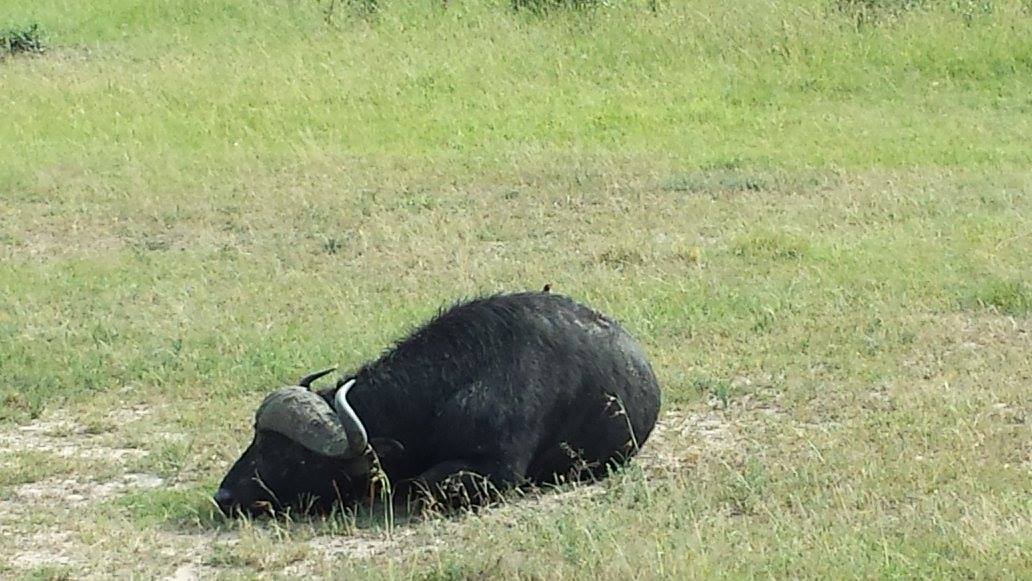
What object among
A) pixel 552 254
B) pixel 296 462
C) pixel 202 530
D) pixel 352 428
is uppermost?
pixel 352 428

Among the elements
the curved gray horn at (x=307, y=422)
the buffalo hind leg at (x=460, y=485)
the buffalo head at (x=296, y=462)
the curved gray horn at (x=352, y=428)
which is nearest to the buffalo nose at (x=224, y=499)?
the buffalo head at (x=296, y=462)

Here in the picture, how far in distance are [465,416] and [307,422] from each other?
0.64 meters

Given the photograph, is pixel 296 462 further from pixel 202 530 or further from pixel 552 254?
pixel 552 254

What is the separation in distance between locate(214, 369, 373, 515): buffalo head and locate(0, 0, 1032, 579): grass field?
0.14 metres

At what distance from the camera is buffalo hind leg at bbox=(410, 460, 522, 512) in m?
6.63

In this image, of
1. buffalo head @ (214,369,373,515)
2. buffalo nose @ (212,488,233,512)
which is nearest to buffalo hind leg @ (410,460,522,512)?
buffalo head @ (214,369,373,515)

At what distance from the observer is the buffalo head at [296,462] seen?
658 cm

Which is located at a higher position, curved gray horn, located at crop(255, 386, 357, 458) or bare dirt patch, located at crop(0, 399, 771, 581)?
curved gray horn, located at crop(255, 386, 357, 458)

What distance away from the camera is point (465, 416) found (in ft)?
22.3

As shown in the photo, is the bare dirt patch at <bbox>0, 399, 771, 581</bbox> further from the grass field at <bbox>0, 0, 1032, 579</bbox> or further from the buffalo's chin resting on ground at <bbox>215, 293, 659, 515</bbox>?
the buffalo's chin resting on ground at <bbox>215, 293, 659, 515</bbox>

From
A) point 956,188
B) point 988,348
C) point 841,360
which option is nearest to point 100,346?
point 841,360

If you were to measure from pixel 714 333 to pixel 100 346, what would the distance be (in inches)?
131

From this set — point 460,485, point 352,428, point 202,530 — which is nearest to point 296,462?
point 352,428

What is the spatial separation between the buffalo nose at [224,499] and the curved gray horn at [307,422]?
12.1 inches
